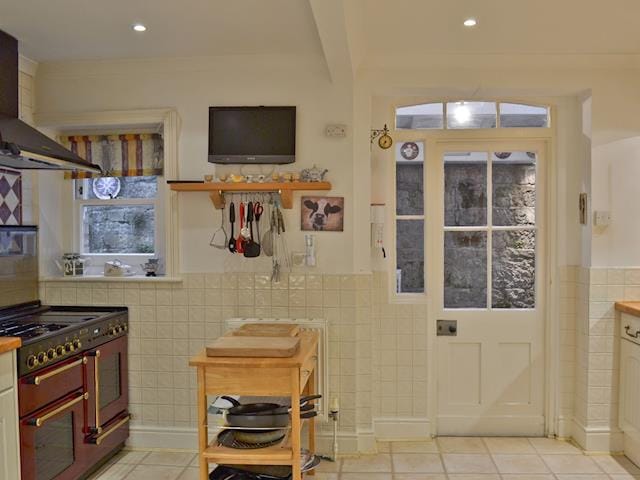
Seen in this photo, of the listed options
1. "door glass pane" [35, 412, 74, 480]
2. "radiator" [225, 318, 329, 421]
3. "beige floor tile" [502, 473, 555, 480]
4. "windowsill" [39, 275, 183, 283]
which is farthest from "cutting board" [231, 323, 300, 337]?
"beige floor tile" [502, 473, 555, 480]

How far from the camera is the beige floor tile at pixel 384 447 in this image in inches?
129

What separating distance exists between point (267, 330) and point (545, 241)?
192cm

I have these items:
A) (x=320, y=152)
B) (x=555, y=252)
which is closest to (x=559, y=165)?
(x=555, y=252)

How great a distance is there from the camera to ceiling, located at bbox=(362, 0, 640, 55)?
2.48m

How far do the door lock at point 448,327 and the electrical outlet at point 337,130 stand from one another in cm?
138

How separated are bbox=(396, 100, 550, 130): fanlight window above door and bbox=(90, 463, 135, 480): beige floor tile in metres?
2.66

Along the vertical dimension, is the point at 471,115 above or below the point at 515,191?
above

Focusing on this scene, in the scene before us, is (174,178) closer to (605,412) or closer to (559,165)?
(559,165)

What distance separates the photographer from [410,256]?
350cm

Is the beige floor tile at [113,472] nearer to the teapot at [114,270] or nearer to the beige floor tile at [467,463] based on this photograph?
the teapot at [114,270]

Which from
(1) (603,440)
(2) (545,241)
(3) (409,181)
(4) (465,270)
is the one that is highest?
(3) (409,181)

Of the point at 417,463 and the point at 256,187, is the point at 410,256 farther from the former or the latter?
the point at 417,463

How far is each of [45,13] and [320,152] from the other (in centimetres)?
159

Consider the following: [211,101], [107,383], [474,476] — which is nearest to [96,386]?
[107,383]
